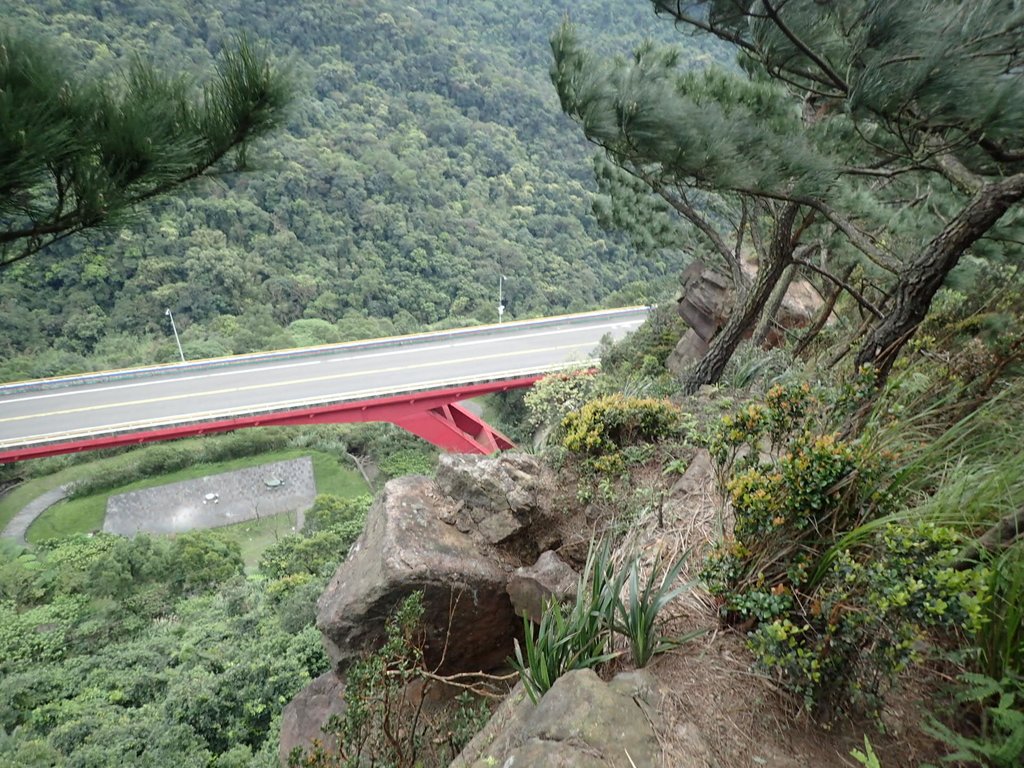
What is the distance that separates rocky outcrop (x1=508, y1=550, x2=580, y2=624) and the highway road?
26.4 ft

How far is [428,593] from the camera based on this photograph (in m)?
2.90

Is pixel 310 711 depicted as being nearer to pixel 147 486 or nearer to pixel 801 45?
pixel 801 45

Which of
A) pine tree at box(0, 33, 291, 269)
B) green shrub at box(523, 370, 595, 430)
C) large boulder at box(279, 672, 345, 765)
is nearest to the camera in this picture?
pine tree at box(0, 33, 291, 269)

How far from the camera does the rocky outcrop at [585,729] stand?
1.39 m

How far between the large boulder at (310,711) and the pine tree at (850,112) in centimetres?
341

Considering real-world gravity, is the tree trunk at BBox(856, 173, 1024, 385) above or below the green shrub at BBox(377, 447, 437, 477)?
above

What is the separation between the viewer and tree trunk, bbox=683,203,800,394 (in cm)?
378

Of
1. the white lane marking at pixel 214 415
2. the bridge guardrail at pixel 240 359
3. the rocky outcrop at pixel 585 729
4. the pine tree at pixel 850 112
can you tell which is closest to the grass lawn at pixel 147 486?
the bridge guardrail at pixel 240 359

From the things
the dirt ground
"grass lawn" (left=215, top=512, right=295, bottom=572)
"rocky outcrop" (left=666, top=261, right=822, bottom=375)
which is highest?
the dirt ground

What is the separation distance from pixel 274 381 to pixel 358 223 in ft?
53.3

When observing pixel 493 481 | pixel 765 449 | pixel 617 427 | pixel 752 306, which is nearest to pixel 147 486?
pixel 493 481

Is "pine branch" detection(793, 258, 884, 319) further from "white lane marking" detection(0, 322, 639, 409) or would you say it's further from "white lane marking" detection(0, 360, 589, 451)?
"white lane marking" detection(0, 322, 639, 409)

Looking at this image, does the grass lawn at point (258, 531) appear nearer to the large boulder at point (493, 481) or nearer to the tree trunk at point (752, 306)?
the large boulder at point (493, 481)

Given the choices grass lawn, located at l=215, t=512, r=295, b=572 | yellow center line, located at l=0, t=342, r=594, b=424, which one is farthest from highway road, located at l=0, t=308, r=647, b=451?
grass lawn, located at l=215, t=512, r=295, b=572
